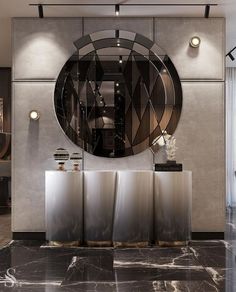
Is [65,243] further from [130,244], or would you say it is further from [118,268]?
[118,268]

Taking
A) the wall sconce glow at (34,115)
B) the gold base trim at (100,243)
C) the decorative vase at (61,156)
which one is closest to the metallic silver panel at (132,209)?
the gold base trim at (100,243)

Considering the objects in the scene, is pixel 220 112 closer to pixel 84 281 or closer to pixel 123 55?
pixel 123 55

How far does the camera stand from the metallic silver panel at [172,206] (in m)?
4.72

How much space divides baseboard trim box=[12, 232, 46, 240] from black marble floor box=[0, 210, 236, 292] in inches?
11.1

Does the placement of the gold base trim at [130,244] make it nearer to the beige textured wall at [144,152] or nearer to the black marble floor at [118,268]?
the black marble floor at [118,268]

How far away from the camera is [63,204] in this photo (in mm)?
4754

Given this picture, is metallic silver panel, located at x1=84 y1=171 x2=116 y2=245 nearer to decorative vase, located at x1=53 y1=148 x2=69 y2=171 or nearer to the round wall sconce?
decorative vase, located at x1=53 y1=148 x2=69 y2=171

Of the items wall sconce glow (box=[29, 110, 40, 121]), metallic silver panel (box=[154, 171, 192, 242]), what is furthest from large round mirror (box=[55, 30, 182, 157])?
metallic silver panel (box=[154, 171, 192, 242])

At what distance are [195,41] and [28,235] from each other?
10.9ft

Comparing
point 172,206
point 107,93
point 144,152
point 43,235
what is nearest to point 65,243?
point 43,235

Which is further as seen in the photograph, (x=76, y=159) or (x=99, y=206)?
(x=76, y=159)

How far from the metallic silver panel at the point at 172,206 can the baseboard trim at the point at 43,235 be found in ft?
1.82

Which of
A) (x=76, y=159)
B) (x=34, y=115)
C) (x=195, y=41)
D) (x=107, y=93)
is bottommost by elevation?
(x=76, y=159)

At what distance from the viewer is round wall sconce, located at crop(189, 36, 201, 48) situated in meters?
5.25
